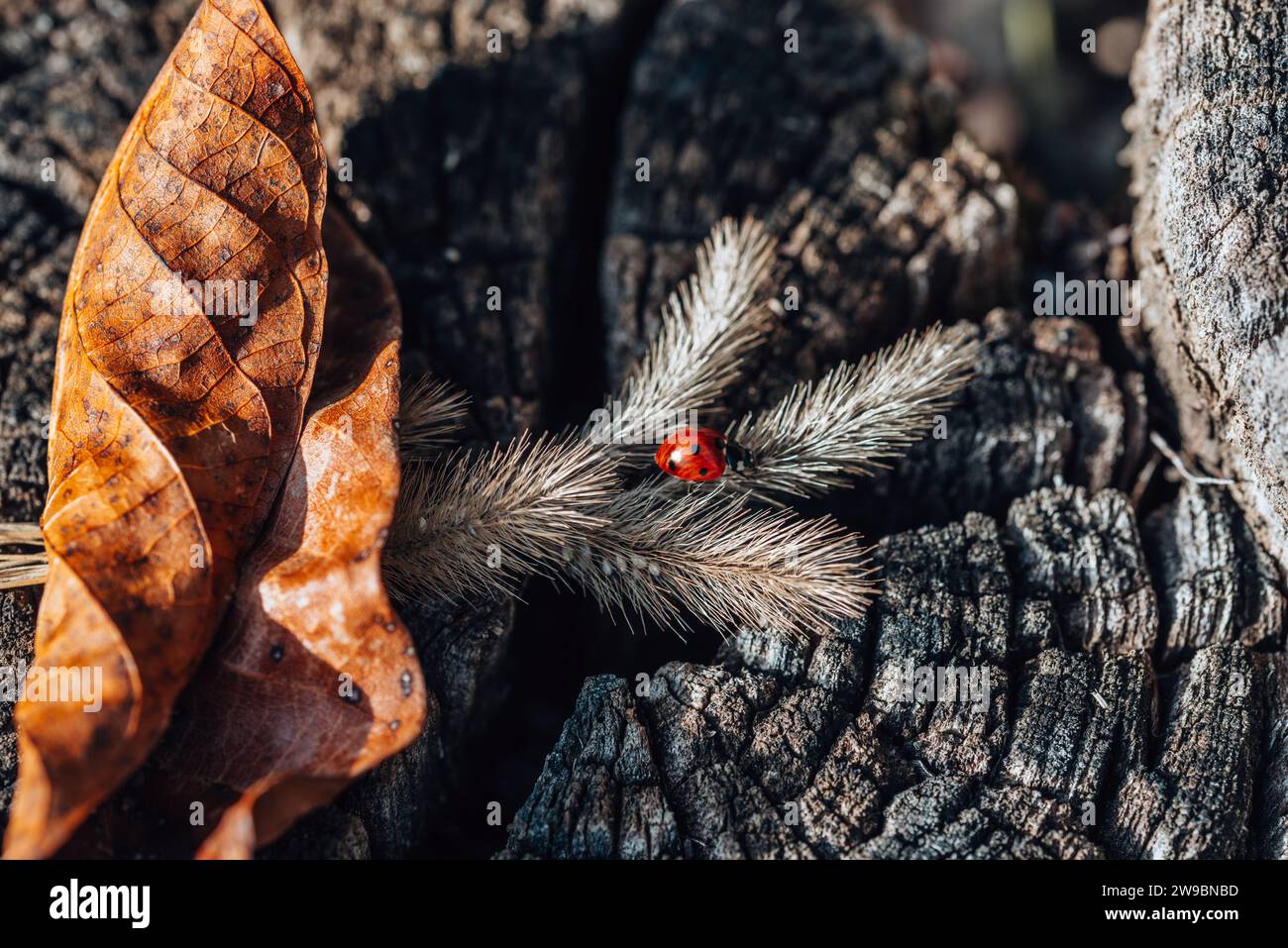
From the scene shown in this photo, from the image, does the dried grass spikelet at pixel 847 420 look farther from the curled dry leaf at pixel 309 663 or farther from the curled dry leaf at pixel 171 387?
the curled dry leaf at pixel 171 387

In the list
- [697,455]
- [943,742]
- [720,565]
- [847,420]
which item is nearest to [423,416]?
[697,455]

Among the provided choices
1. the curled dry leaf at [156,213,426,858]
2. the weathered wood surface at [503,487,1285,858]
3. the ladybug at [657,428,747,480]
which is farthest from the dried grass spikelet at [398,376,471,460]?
the weathered wood surface at [503,487,1285,858]

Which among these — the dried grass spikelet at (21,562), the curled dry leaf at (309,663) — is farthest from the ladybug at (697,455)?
the dried grass spikelet at (21,562)

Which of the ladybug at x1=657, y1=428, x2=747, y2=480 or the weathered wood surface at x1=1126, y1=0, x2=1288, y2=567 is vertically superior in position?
the weathered wood surface at x1=1126, y1=0, x2=1288, y2=567

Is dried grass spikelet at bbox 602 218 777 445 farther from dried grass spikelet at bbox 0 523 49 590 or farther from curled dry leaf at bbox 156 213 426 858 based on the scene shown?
dried grass spikelet at bbox 0 523 49 590
